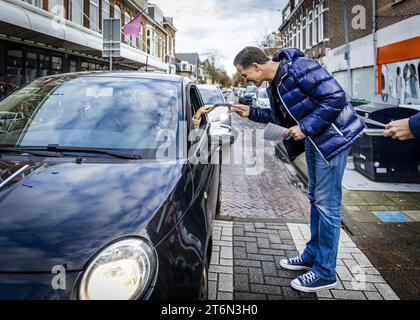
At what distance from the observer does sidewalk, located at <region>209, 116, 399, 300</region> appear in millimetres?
2934

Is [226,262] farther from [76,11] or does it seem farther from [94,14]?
[94,14]

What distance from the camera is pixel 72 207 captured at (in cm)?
165

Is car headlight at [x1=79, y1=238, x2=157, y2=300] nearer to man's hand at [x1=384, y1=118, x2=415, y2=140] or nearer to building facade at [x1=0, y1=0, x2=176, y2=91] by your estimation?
man's hand at [x1=384, y1=118, x2=415, y2=140]

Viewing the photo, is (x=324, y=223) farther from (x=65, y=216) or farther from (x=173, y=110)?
(x=65, y=216)

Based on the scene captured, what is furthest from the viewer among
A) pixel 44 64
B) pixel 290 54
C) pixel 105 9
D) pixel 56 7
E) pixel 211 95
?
pixel 105 9

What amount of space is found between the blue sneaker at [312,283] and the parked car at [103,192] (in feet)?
3.72

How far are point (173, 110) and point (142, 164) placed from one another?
681mm

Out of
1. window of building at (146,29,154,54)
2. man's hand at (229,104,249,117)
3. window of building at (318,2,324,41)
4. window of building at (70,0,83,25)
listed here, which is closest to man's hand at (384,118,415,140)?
man's hand at (229,104,249,117)

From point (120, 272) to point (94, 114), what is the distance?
4.91ft

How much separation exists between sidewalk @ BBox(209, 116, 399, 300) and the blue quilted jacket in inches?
46.5

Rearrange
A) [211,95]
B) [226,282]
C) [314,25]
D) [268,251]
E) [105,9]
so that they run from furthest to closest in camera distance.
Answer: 1. [314,25]
2. [105,9]
3. [211,95]
4. [268,251]
5. [226,282]

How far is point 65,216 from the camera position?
159cm

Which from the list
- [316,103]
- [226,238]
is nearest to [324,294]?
[226,238]
